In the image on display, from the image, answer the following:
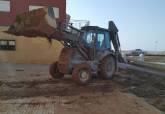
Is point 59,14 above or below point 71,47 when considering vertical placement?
above

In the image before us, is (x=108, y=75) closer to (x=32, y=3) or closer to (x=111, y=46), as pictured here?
(x=111, y=46)

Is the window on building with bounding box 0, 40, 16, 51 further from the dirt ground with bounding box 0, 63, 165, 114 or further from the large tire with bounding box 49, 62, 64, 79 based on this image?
the dirt ground with bounding box 0, 63, 165, 114

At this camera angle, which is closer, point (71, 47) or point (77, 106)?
point (77, 106)

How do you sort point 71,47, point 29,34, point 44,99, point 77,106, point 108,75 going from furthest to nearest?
point 108,75, point 71,47, point 29,34, point 44,99, point 77,106

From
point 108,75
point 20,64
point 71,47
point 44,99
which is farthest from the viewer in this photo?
point 20,64

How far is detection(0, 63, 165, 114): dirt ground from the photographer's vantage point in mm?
13133

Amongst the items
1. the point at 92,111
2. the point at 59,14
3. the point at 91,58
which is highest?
the point at 59,14

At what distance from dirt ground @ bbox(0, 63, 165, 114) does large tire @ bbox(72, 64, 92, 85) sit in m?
0.32

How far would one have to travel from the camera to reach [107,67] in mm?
22516

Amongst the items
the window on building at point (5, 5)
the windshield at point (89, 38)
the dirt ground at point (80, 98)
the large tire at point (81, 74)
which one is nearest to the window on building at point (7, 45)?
the window on building at point (5, 5)

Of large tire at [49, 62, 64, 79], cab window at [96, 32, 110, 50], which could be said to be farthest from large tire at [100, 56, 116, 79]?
large tire at [49, 62, 64, 79]

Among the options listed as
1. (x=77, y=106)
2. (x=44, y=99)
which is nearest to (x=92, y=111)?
(x=77, y=106)

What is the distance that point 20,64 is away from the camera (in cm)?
3903

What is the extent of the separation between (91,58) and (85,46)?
2.58 ft
